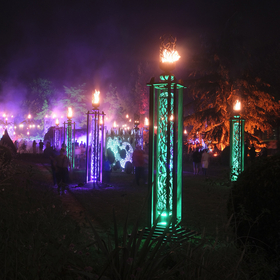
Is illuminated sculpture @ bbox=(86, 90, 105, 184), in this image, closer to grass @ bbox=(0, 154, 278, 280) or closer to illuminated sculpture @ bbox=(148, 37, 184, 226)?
grass @ bbox=(0, 154, 278, 280)

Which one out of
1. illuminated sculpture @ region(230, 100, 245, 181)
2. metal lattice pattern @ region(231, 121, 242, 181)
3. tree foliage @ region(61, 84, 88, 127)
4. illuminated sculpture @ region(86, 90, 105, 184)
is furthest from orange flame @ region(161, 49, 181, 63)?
tree foliage @ region(61, 84, 88, 127)

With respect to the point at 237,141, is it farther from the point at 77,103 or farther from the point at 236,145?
the point at 77,103

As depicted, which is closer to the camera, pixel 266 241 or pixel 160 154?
pixel 266 241

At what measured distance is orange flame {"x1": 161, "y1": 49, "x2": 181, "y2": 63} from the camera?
272 inches

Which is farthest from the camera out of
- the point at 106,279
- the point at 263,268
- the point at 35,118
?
the point at 35,118

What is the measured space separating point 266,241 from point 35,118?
78207 millimetres

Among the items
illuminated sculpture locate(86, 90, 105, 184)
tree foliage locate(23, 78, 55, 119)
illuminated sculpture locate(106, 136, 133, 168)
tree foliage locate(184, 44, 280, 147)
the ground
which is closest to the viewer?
the ground

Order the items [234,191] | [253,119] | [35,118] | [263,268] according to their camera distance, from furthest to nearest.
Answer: [35,118] → [253,119] → [234,191] → [263,268]

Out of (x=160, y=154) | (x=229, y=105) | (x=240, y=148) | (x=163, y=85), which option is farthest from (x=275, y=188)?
(x=229, y=105)

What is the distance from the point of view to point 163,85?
21.9ft

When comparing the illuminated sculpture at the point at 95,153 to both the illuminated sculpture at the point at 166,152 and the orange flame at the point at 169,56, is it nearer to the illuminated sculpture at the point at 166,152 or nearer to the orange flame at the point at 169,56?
the orange flame at the point at 169,56

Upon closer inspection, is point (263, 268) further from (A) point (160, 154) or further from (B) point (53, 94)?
(B) point (53, 94)

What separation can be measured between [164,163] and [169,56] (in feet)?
7.96

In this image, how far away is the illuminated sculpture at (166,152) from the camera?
21.1ft
